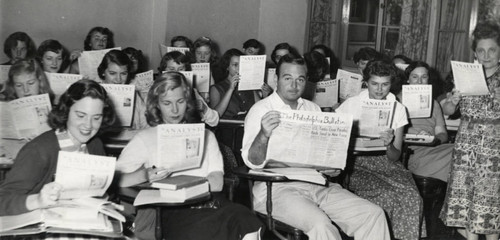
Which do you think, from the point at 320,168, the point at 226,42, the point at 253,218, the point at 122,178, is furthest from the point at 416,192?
the point at 226,42

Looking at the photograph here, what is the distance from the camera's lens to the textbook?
2.26 metres

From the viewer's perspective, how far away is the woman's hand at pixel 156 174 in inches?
115

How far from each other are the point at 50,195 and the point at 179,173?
39.3 inches

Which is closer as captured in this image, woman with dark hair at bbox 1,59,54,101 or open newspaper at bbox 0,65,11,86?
woman with dark hair at bbox 1,59,54,101

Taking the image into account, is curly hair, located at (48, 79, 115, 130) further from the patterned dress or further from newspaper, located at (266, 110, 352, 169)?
the patterned dress

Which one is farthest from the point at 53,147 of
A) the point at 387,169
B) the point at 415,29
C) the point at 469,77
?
the point at 415,29

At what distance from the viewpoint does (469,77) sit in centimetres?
379

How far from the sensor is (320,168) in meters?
3.33

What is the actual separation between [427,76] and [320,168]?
2.32 metres

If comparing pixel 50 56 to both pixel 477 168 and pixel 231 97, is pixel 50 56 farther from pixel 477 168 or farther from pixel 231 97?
pixel 477 168

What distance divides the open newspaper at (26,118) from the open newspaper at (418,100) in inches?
103

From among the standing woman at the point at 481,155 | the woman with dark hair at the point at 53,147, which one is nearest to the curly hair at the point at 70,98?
the woman with dark hair at the point at 53,147

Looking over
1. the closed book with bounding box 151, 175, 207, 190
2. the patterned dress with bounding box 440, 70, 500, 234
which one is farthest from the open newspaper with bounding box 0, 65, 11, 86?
the patterned dress with bounding box 440, 70, 500, 234

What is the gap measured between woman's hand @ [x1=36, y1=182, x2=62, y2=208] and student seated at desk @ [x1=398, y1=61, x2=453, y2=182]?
3.10m
